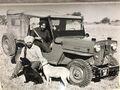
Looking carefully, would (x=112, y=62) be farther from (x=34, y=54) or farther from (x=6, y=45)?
(x=6, y=45)

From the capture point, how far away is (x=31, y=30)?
1.58m

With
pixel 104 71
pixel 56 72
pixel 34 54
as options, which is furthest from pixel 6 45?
pixel 104 71

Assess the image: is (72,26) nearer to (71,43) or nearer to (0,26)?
(71,43)

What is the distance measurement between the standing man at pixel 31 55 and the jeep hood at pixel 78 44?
0.10 meters

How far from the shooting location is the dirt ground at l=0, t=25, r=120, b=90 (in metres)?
1.58

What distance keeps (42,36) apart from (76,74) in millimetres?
191

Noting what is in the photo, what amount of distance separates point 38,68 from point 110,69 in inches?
10.7

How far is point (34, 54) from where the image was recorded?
1.60 metres

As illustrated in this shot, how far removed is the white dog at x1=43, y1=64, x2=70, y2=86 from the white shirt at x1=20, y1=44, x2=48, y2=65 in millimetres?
26

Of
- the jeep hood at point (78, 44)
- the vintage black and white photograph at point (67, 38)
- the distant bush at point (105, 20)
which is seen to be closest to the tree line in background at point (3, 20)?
the vintage black and white photograph at point (67, 38)

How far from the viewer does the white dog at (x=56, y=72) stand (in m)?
1.59

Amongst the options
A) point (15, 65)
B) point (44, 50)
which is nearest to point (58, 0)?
point (44, 50)

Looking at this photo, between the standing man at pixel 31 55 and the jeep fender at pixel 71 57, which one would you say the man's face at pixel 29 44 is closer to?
the standing man at pixel 31 55

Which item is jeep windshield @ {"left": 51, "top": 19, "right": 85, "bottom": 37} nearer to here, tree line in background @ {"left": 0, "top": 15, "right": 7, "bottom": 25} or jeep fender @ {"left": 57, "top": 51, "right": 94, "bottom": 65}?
jeep fender @ {"left": 57, "top": 51, "right": 94, "bottom": 65}
